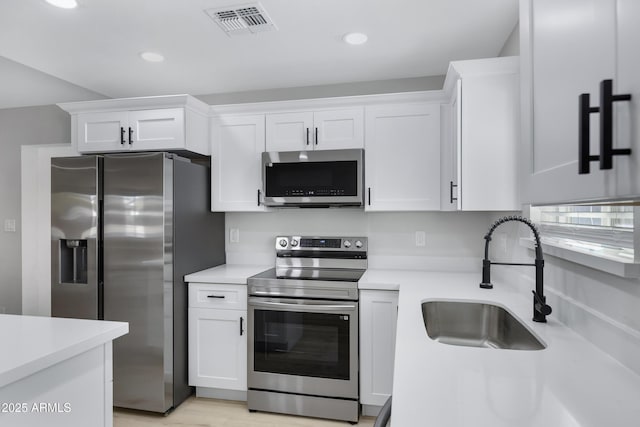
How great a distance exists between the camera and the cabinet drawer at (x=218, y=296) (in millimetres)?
2568

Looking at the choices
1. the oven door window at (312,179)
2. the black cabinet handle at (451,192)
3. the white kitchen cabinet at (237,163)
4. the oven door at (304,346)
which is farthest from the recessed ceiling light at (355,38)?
the oven door at (304,346)

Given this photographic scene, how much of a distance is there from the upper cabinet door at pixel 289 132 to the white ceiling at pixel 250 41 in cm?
35

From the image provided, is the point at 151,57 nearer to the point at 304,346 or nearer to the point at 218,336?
the point at 218,336

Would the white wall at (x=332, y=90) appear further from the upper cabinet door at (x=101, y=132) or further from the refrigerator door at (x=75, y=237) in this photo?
the refrigerator door at (x=75, y=237)

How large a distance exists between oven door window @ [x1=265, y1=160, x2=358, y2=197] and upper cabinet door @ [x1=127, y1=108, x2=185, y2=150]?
70cm

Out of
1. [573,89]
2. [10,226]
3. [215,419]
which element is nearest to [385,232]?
[215,419]

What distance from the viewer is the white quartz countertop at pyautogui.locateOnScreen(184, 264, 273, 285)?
257 centimetres

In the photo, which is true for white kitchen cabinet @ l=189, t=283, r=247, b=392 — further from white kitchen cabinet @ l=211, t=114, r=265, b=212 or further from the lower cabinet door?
white kitchen cabinet @ l=211, t=114, r=265, b=212

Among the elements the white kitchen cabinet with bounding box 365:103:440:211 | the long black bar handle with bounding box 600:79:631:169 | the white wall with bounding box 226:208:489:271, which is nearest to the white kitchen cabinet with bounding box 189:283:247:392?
the white wall with bounding box 226:208:489:271

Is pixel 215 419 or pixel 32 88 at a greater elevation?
pixel 32 88

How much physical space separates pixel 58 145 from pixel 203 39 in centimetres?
223

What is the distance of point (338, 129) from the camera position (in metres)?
2.72

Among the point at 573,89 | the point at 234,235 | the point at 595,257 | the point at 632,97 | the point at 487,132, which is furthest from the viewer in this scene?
the point at 234,235

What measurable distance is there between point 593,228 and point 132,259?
252 cm
